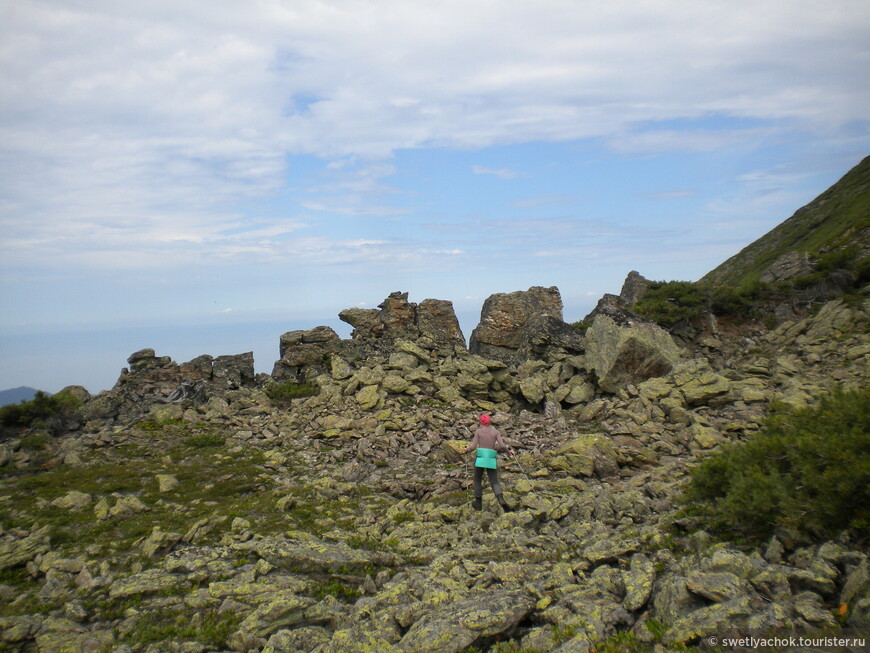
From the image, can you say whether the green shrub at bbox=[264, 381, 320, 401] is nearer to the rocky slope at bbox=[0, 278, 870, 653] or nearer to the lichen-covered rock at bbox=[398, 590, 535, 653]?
the rocky slope at bbox=[0, 278, 870, 653]

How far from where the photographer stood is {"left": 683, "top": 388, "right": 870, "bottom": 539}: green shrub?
8891 mm

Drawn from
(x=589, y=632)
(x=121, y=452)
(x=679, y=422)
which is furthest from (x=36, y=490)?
(x=679, y=422)

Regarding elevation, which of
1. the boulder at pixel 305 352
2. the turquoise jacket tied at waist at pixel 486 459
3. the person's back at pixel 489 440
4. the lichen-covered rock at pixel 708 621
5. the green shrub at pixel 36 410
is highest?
the boulder at pixel 305 352

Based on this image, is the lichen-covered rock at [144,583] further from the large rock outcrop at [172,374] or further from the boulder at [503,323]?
the boulder at [503,323]

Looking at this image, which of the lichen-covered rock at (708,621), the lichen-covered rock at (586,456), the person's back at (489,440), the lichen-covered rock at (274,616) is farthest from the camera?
the lichen-covered rock at (586,456)

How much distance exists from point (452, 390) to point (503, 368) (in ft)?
13.2

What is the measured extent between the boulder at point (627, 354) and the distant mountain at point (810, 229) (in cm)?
4949

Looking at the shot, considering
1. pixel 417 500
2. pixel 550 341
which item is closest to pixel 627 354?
pixel 550 341

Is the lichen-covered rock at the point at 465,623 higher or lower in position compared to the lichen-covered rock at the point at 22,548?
lower

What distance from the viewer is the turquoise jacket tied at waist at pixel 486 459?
17.5 meters

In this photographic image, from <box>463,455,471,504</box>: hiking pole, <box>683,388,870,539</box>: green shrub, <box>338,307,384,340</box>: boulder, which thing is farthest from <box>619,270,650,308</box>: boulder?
<box>683,388,870,539</box>: green shrub

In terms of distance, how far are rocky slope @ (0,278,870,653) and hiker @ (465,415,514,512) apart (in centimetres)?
46

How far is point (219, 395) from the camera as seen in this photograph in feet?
113

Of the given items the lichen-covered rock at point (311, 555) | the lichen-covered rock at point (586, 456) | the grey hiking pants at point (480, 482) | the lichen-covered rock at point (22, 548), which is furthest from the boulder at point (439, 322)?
the lichen-covered rock at point (22, 548)
